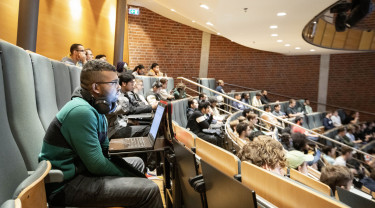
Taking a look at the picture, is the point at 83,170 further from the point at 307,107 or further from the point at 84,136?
the point at 307,107

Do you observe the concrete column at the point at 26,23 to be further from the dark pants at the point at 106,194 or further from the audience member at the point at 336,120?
the audience member at the point at 336,120

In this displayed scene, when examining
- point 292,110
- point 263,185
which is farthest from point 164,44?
point 263,185

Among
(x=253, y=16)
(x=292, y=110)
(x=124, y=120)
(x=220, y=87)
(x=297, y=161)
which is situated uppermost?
(x=253, y=16)

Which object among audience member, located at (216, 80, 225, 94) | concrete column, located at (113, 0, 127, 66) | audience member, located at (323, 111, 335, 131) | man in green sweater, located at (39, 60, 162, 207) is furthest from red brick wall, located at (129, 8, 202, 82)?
man in green sweater, located at (39, 60, 162, 207)

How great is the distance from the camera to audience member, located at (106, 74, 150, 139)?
1.62m

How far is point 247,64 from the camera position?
7.18 meters

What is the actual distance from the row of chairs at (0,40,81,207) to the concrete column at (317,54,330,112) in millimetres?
7074

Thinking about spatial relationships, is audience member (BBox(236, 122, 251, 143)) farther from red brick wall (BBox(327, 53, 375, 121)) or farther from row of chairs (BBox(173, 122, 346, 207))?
red brick wall (BBox(327, 53, 375, 121))

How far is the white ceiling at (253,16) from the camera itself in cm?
329

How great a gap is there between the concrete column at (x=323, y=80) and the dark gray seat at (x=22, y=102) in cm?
730

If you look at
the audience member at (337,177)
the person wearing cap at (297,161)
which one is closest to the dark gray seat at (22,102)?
the audience member at (337,177)

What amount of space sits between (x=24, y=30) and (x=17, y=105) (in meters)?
1.69

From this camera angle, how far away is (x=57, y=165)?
0.89 meters

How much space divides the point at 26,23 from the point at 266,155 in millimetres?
2097
